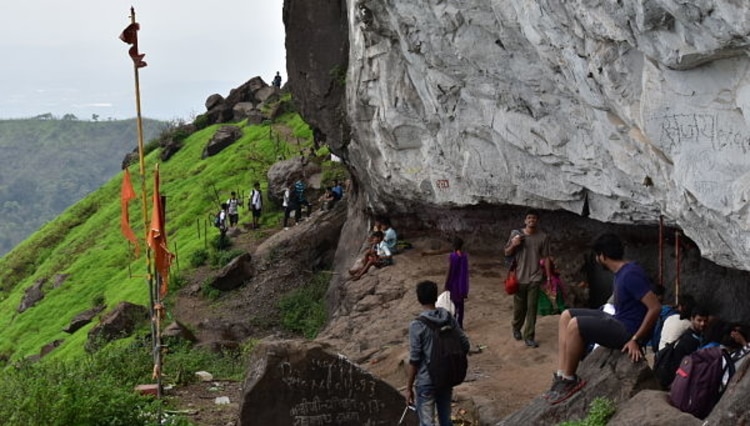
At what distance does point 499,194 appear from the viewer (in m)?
15.3

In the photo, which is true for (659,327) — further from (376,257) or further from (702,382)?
(376,257)

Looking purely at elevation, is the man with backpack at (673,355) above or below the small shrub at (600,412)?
above

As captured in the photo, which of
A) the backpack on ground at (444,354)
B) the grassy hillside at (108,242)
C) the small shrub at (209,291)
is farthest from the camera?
the grassy hillside at (108,242)

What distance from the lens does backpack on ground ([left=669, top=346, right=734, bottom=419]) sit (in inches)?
268

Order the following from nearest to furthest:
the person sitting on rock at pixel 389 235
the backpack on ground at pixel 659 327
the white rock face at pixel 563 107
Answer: the white rock face at pixel 563 107 < the backpack on ground at pixel 659 327 < the person sitting on rock at pixel 389 235

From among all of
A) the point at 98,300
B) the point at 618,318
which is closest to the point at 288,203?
the point at 98,300

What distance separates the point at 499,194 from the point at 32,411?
323 inches

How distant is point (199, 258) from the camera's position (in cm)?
2742

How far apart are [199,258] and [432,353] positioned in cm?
2047

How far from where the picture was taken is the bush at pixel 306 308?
21219 millimetres

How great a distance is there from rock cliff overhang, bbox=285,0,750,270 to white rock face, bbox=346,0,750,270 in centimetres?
2

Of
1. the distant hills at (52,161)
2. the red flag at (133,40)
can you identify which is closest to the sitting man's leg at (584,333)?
the red flag at (133,40)

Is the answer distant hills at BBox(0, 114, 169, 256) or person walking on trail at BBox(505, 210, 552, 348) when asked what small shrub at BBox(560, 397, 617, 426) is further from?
distant hills at BBox(0, 114, 169, 256)

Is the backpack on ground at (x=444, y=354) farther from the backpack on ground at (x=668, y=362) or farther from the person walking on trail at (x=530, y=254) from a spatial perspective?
the person walking on trail at (x=530, y=254)
